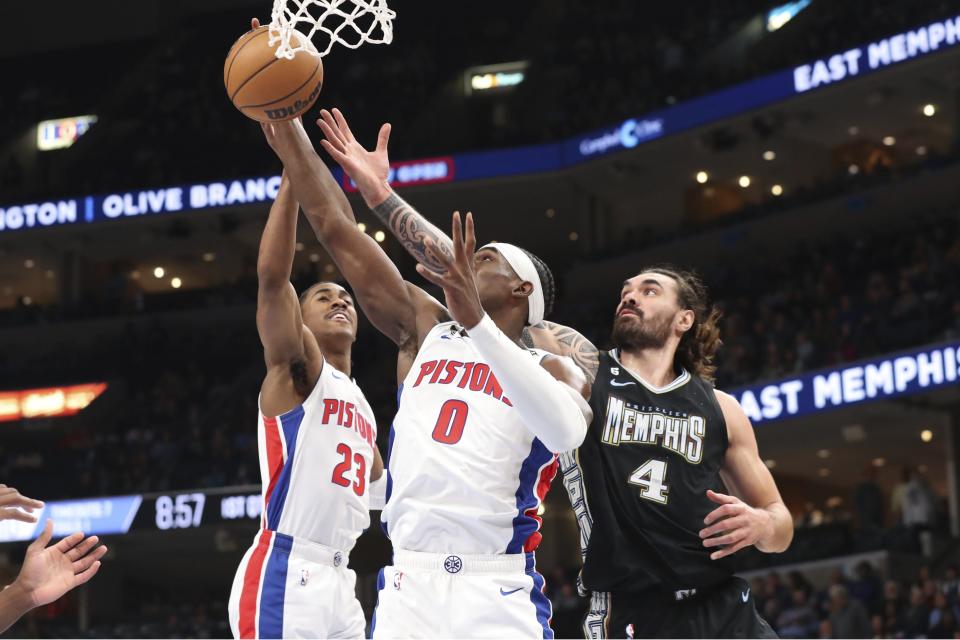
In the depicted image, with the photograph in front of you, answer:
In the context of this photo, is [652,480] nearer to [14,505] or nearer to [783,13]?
[14,505]

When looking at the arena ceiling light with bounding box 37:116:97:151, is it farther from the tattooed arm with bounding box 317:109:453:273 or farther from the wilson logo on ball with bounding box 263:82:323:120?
the tattooed arm with bounding box 317:109:453:273

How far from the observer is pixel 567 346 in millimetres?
5242

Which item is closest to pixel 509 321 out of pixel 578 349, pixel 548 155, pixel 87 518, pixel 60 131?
pixel 578 349

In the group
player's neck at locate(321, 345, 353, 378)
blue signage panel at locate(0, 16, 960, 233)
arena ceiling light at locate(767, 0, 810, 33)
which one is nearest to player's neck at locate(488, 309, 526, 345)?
player's neck at locate(321, 345, 353, 378)

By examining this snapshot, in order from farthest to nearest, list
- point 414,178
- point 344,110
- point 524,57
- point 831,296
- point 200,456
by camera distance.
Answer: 1. point 524,57
2. point 344,110
3. point 414,178
4. point 200,456
5. point 831,296

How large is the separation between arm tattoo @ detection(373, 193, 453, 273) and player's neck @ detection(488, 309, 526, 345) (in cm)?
28

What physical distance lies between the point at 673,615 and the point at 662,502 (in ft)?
1.40

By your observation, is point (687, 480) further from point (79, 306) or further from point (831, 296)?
point (79, 306)

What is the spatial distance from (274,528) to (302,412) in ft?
1.68

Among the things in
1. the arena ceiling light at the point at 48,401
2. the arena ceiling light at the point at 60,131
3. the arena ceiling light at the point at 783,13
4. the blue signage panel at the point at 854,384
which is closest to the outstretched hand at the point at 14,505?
the blue signage panel at the point at 854,384

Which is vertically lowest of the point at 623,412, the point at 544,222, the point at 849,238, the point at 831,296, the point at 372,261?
the point at 623,412

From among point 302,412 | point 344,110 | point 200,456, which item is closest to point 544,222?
point 344,110

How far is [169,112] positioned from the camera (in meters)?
30.3

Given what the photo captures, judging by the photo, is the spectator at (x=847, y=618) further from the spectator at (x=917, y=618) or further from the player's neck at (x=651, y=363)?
the player's neck at (x=651, y=363)
